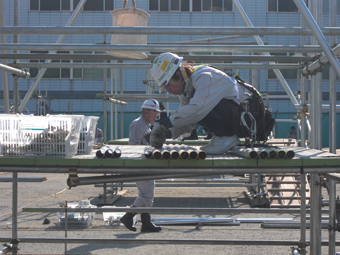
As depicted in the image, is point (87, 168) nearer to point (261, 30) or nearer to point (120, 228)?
point (261, 30)

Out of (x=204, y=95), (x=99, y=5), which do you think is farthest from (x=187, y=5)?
(x=204, y=95)

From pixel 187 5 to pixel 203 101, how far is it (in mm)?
20731

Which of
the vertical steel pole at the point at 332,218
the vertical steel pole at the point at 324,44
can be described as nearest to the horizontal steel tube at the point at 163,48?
the vertical steel pole at the point at 324,44

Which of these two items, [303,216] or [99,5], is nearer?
[303,216]

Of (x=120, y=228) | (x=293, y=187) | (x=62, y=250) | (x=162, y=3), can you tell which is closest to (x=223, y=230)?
(x=120, y=228)

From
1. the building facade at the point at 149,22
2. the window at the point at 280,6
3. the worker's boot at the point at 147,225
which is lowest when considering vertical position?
the worker's boot at the point at 147,225

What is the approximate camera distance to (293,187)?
9.45 m

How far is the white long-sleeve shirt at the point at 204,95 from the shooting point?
3.45m

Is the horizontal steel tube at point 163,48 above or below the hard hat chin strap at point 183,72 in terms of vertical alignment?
above

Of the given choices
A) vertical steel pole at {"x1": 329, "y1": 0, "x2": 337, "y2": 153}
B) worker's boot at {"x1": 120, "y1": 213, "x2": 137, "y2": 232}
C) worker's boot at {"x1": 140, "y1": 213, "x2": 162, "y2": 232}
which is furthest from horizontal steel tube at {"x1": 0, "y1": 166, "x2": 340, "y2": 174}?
worker's boot at {"x1": 140, "y1": 213, "x2": 162, "y2": 232}

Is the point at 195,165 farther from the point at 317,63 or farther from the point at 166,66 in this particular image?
the point at 317,63

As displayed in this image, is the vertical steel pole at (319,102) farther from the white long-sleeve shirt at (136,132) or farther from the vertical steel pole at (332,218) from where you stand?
the white long-sleeve shirt at (136,132)

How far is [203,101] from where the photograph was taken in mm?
3463

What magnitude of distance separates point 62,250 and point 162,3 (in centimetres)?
1944
